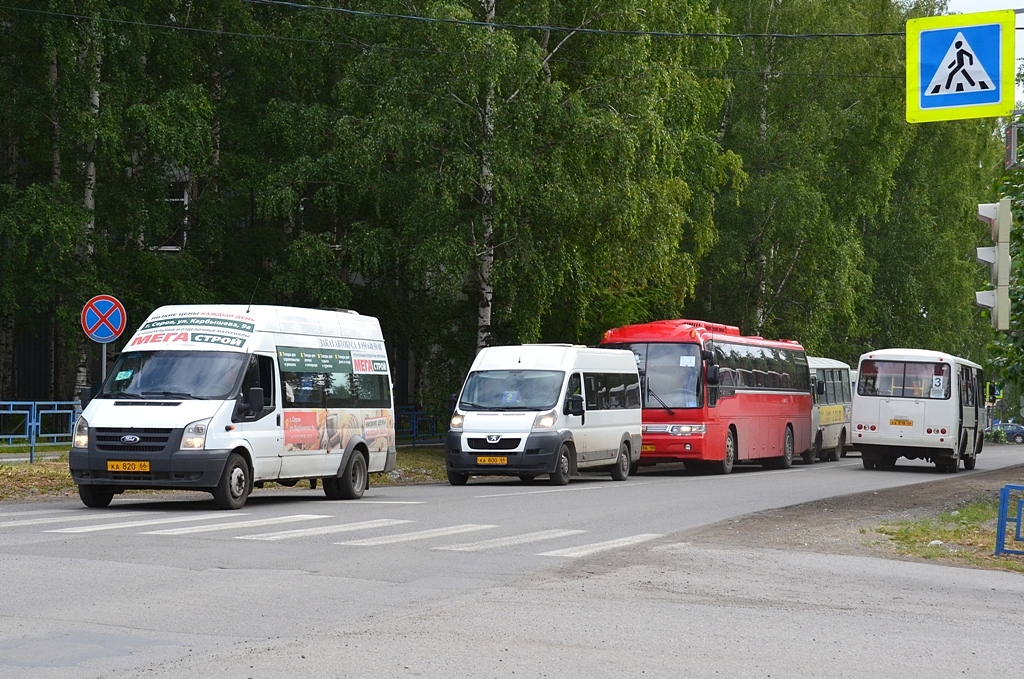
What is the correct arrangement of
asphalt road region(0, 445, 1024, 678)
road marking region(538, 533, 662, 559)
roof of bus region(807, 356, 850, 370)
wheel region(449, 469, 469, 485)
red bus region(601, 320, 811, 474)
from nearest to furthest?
asphalt road region(0, 445, 1024, 678) < road marking region(538, 533, 662, 559) < wheel region(449, 469, 469, 485) < red bus region(601, 320, 811, 474) < roof of bus region(807, 356, 850, 370)

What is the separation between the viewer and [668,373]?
34000 millimetres

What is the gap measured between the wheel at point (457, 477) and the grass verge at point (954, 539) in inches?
363

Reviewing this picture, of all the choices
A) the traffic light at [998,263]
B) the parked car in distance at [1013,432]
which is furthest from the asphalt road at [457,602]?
the parked car in distance at [1013,432]

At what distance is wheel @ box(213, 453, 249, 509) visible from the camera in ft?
60.6

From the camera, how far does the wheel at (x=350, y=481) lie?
2152 cm

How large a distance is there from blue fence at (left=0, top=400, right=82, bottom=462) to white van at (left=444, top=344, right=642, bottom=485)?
7.03m

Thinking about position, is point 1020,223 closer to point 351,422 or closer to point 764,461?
point 351,422

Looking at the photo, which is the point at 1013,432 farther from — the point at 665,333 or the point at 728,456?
the point at 665,333

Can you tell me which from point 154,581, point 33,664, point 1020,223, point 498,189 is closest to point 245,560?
point 154,581

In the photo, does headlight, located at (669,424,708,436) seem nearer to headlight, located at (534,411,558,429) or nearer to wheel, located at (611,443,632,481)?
wheel, located at (611,443,632,481)

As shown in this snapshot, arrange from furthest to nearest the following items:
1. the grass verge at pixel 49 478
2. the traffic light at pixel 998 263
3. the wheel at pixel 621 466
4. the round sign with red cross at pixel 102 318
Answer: the wheel at pixel 621 466 → the round sign with red cross at pixel 102 318 → the grass verge at pixel 49 478 → the traffic light at pixel 998 263

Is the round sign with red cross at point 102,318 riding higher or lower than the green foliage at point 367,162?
lower

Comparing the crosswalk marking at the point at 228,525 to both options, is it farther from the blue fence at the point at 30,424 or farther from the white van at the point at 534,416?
the blue fence at the point at 30,424

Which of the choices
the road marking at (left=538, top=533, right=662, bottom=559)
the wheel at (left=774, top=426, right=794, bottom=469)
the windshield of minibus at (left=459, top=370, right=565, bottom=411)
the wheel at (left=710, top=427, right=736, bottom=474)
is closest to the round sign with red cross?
the windshield of minibus at (left=459, top=370, right=565, bottom=411)
